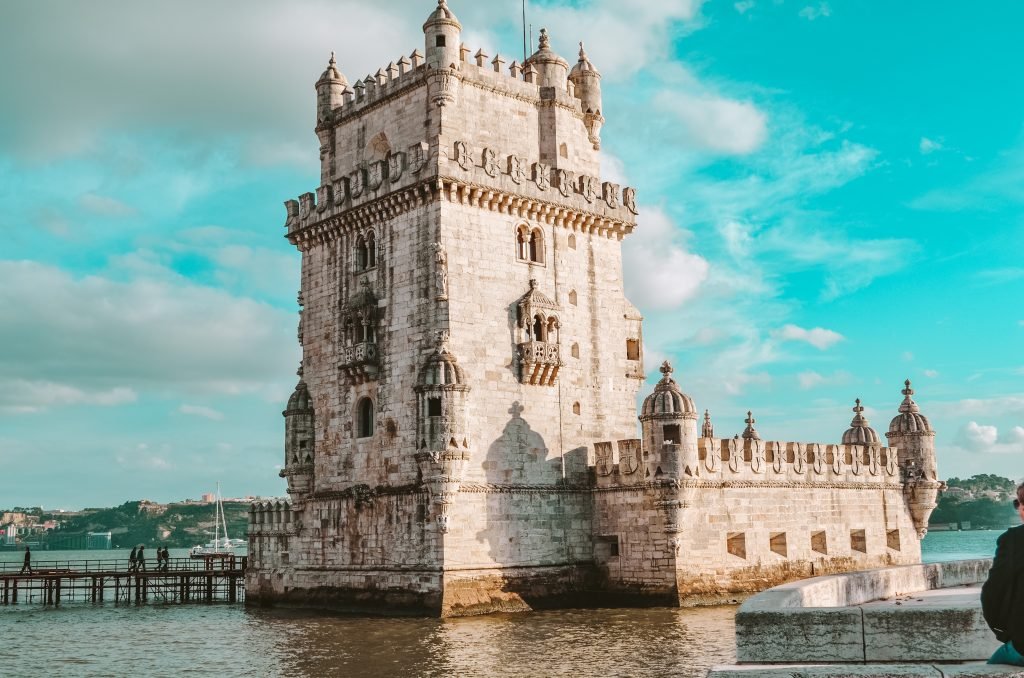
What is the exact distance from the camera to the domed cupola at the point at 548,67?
39.1 meters

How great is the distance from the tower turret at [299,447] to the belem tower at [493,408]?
0.08m

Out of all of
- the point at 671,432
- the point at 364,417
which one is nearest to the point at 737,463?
the point at 671,432

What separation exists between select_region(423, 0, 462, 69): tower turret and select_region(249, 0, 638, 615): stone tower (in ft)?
0.24

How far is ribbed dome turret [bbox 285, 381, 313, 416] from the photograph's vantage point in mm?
38406

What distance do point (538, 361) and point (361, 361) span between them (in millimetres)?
5735

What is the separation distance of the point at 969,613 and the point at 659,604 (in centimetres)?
2198

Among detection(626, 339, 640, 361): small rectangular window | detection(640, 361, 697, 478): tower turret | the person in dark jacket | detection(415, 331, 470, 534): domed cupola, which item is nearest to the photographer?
the person in dark jacket

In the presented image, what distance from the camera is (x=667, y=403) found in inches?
1339

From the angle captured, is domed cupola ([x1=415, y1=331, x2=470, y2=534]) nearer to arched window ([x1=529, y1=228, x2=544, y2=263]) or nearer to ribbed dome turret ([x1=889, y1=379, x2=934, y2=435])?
arched window ([x1=529, y1=228, x2=544, y2=263])

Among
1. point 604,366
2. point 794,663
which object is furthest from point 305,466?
point 794,663

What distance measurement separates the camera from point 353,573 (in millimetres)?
35625

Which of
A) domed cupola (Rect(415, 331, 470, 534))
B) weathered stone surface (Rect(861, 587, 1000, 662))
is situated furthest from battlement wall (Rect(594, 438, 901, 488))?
weathered stone surface (Rect(861, 587, 1000, 662))

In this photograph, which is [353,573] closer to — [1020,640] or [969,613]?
[969,613]

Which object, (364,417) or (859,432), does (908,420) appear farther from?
(364,417)
